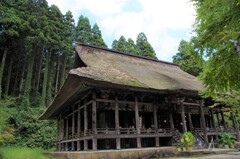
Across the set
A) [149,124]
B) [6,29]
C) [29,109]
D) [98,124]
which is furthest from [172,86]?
[6,29]

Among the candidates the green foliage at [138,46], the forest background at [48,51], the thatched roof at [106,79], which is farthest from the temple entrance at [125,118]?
the green foliage at [138,46]

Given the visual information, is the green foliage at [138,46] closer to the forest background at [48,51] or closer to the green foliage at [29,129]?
the forest background at [48,51]

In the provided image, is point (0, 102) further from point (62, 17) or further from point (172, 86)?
point (172, 86)

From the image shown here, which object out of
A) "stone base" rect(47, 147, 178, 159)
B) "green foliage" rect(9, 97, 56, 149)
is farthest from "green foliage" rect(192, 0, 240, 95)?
"green foliage" rect(9, 97, 56, 149)

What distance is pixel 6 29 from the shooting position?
25.5 metres

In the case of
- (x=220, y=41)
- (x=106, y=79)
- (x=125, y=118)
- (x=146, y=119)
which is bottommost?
(x=146, y=119)

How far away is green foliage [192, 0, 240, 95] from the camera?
4242mm

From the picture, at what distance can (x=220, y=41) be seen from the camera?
448cm

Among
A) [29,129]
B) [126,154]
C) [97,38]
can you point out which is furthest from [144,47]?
[126,154]

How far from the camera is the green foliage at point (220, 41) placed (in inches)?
167

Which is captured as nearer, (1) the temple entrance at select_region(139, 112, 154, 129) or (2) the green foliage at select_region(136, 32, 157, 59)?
(1) the temple entrance at select_region(139, 112, 154, 129)

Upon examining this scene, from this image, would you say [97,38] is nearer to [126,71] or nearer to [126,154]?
[126,71]

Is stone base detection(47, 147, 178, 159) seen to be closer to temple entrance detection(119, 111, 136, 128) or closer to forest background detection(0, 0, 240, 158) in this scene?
forest background detection(0, 0, 240, 158)

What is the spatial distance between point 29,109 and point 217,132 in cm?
2093
